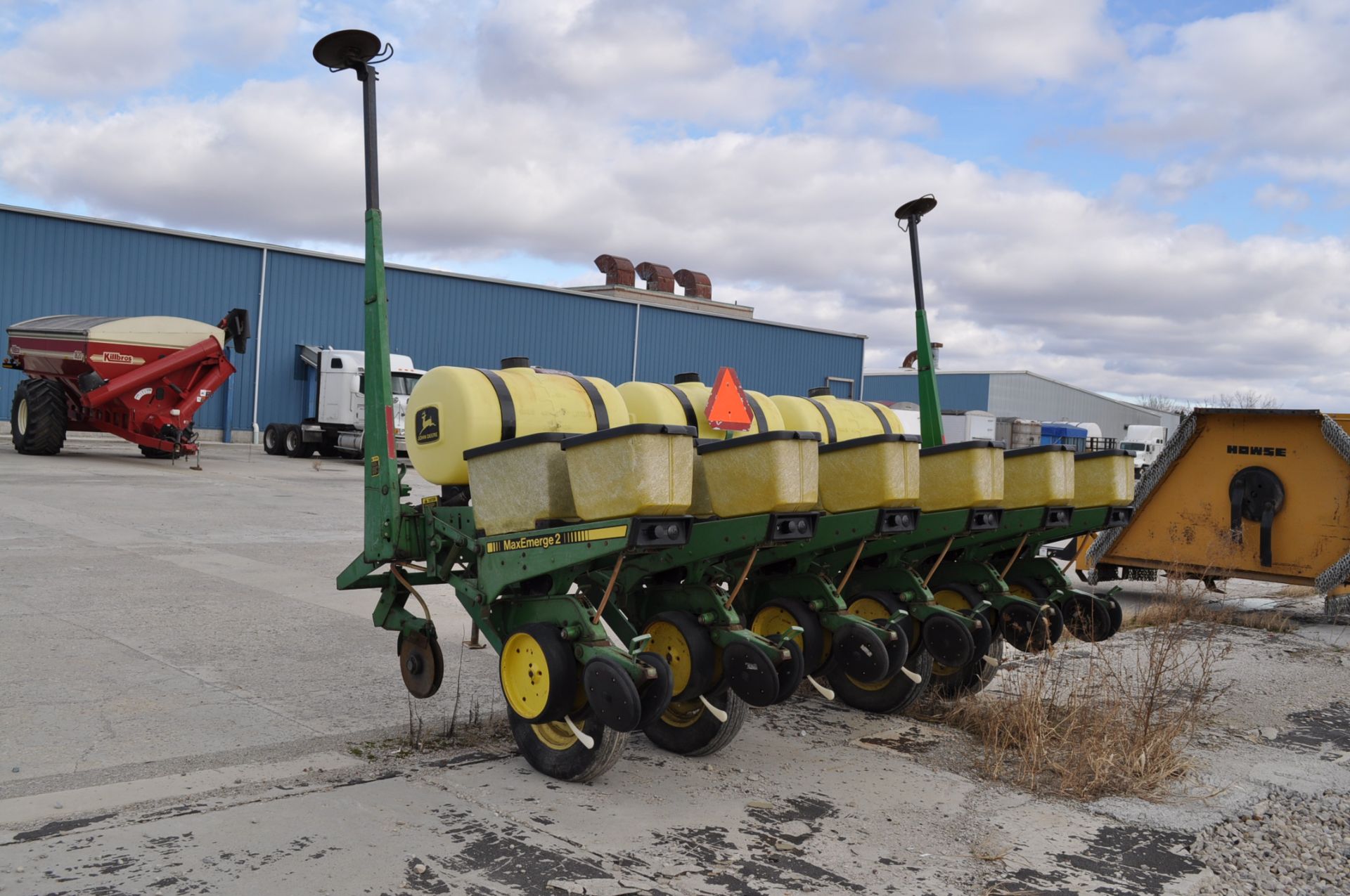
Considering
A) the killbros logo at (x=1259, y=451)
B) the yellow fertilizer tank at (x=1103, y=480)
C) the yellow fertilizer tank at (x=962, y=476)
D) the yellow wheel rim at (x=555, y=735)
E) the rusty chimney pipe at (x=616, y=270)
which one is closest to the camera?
the yellow wheel rim at (x=555, y=735)

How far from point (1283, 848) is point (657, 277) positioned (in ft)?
127

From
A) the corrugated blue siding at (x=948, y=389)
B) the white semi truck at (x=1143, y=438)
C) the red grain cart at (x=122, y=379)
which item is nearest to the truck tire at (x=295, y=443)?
the red grain cart at (x=122, y=379)

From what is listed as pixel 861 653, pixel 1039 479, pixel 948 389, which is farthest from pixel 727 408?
pixel 948 389

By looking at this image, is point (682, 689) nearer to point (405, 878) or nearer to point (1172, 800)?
point (405, 878)

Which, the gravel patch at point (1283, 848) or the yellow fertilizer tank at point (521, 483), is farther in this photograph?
the yellow fertilizer tank at point (521, 483)

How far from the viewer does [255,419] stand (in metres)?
26.8

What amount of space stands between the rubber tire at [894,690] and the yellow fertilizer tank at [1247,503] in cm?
427

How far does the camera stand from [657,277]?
41.9 m

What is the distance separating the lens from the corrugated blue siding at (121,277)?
23.9 metres

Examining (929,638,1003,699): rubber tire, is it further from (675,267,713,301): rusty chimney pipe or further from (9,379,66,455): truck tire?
(675,267,713,301): rusty chimney pipe

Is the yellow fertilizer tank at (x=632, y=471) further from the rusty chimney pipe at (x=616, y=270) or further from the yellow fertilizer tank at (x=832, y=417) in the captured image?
the rusty chimney pipe at (x=616, y=270)

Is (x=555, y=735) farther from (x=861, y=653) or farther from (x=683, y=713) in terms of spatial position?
(x=861, y=653)

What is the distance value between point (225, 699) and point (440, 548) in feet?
4.68

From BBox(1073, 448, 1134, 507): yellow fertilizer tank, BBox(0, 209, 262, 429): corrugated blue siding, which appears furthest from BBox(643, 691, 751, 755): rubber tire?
BBox(0, 209, 262, 429): corrugated blue siding
